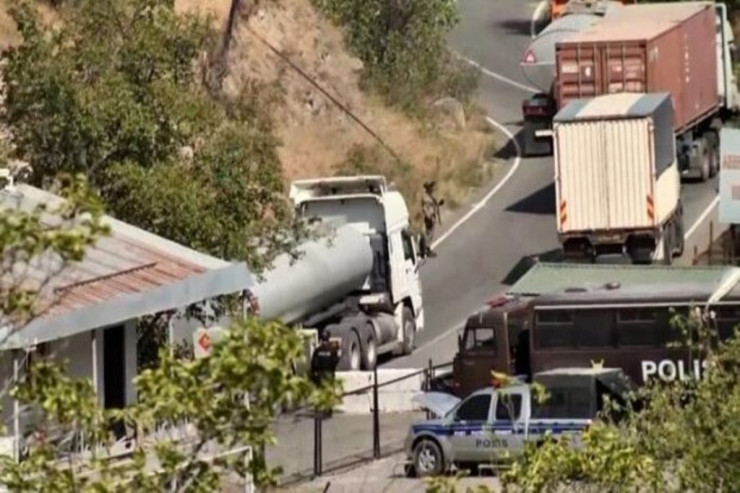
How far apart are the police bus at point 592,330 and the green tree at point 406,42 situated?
17.8 m

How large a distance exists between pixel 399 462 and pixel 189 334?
4.77 metres

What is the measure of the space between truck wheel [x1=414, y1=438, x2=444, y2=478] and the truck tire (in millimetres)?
5657

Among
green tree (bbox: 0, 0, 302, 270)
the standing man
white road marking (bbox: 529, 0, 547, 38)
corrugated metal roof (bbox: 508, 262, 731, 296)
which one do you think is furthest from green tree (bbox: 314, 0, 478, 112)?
green tree (bbox: 0, 0, 302, 270)

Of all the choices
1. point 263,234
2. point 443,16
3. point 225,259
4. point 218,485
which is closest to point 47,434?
point 218,485

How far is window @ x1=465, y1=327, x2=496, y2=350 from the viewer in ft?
109

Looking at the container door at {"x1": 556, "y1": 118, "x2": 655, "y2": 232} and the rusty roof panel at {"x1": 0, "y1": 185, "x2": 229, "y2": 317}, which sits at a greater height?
the container door at {"x1": 556, "y1": 118, "x2": 655, "y2": 232}

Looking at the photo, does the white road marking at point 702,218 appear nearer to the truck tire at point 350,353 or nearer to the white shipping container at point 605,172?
the white shipping container at point 605,172

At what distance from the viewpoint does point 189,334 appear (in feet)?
89.1

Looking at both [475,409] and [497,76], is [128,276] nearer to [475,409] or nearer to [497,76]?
[475,409]

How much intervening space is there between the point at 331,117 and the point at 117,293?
26937 mm

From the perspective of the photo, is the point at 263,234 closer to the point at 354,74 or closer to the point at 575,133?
the point at 575,133

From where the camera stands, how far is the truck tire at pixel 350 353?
1398 inches

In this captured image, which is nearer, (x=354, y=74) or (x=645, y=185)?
(x=645, y=185)

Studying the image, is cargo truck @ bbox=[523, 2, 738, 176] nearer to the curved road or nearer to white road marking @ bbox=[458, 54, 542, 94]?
the curved road
